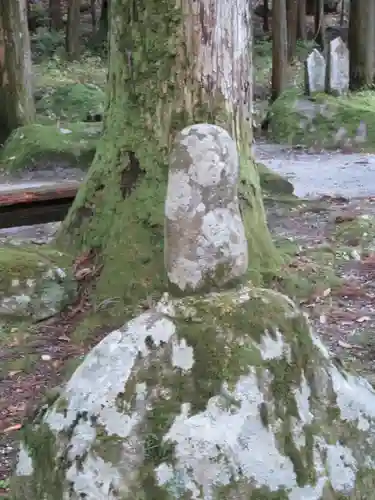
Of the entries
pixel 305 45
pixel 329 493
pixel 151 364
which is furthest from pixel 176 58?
pixel 305 45

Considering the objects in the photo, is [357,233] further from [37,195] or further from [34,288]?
[34,288]

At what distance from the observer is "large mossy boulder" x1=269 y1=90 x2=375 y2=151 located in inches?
467

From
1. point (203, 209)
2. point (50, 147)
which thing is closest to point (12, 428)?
point (203, 209)

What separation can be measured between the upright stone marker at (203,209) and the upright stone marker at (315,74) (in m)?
11.1

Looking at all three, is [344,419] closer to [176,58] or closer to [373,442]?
[373,442]

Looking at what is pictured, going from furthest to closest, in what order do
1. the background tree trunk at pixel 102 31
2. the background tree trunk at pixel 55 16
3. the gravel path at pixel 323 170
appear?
the background tree trunk at pixel 55 16 < the background tree trunk at pixel 102 31 < the gravel path at pixel 323 170

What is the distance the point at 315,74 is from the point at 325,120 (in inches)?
55.8

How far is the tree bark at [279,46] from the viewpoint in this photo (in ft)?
46.8

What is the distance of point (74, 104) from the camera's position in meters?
14.6

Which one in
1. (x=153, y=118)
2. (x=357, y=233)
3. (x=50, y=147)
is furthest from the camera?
(x=50, y=147)

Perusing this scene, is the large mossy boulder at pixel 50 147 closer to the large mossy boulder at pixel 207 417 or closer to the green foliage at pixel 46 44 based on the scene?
the large mossy boulder at pixel 207 417

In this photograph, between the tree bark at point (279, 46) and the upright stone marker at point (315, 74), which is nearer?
the upright stone marker at point (315, 74)

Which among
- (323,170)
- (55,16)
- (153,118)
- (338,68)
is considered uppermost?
(55,16)

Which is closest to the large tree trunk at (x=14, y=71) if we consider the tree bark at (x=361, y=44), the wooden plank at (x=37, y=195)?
the tree bark at (x=361, y=44)
